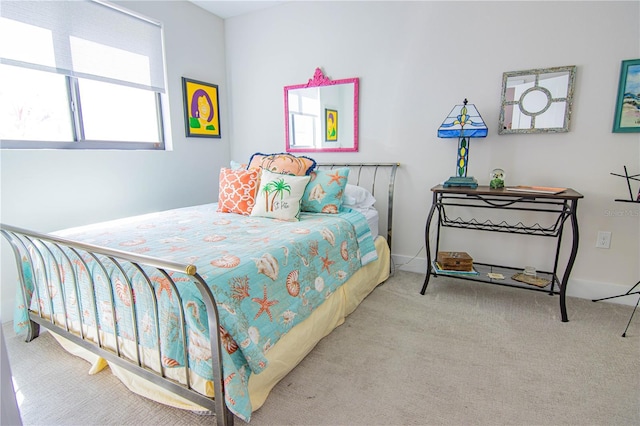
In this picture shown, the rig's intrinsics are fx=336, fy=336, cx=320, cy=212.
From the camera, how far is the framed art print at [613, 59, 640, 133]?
81.3 inches

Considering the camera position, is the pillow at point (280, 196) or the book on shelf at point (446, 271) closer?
the pillow at point (280, 196)

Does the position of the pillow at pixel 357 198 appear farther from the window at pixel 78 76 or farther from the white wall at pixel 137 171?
the window at pixel 78 76

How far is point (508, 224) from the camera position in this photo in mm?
2545

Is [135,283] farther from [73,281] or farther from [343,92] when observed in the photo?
[343,92]

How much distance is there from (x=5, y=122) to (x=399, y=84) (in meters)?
2.73

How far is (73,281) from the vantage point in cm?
150

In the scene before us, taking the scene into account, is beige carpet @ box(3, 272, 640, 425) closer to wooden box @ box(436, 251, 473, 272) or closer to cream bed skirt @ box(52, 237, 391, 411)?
cream bed skirt @ box(52, 237, 391, 411)

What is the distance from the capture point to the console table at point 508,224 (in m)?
2.06

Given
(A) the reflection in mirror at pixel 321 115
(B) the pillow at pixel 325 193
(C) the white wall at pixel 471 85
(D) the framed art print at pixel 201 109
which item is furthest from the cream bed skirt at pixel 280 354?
(D) the framed art print at pixel 201 109

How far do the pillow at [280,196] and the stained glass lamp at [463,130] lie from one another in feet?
3.43

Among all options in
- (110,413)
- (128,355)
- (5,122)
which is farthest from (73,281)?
(5,122)

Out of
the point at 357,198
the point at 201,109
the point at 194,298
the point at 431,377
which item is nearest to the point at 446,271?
the point at 357,198

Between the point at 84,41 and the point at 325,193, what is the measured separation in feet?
6.59

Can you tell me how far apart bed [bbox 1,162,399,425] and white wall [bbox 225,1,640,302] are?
3.40 ft
